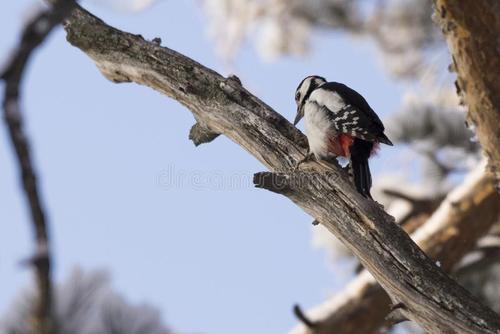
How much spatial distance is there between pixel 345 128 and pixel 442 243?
235 centimetres

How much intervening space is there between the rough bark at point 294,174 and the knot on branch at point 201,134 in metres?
0.04

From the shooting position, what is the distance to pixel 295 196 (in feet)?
9.74

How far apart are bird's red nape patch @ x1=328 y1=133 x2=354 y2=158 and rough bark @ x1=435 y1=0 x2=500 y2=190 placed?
0.51 meters

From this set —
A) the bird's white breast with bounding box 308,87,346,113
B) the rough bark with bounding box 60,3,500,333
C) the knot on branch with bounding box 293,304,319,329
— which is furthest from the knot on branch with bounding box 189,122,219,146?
the knot on branch with bounding box 293,304,319,329

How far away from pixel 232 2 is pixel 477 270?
3129mm

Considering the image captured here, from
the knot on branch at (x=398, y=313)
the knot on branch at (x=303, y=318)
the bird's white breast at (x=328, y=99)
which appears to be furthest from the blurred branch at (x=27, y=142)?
the knot on branch at (x=303, y=318)

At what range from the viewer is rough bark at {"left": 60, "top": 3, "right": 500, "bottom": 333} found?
2.70 metres

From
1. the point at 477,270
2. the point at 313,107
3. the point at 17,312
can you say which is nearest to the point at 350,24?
the point at 477,270

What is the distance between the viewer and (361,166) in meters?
3.21

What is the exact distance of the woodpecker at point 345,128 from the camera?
320 cm

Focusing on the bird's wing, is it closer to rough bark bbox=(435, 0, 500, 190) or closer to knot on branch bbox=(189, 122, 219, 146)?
rough bark bbox=(435, 0, 500, 190)

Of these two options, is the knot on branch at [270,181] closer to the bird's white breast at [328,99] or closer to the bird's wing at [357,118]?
the bird's wing at [357,118]

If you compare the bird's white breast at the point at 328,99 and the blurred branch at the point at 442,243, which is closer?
the bird's white breast at the point at 328,99

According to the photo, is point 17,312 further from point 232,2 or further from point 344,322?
point 232,2
